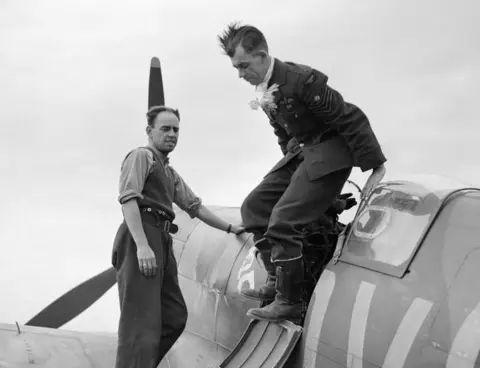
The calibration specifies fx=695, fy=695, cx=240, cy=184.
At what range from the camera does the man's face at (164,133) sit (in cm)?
547

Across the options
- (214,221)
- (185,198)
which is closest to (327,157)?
(185,198)

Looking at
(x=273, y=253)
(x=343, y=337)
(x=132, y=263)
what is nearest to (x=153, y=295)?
(x=132, y=263)

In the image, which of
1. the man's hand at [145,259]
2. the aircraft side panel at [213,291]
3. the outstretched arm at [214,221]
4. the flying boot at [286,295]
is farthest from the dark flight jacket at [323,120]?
the outstretched arm at [214,221]

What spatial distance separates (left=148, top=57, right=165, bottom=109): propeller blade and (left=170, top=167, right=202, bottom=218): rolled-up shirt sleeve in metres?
2.60

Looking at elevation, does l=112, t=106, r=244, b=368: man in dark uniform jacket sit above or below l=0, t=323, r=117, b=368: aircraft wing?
above

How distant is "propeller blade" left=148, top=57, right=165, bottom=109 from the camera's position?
8.47 m

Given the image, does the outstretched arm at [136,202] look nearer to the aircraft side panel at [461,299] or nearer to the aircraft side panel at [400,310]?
the aircraft side panel at [400,310]

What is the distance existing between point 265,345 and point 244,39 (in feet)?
6.95

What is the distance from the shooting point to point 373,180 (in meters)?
4.80

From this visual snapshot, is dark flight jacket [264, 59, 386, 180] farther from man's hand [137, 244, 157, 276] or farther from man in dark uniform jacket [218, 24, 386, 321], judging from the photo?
man's hand [137, 244, 157, 276]

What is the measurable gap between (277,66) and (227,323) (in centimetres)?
237

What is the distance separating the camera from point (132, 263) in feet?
16.6

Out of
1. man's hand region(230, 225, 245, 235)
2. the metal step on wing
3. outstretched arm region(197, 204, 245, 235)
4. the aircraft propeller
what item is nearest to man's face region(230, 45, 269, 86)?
the metal step on wing

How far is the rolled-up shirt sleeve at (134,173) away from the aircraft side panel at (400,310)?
59.3 inches
